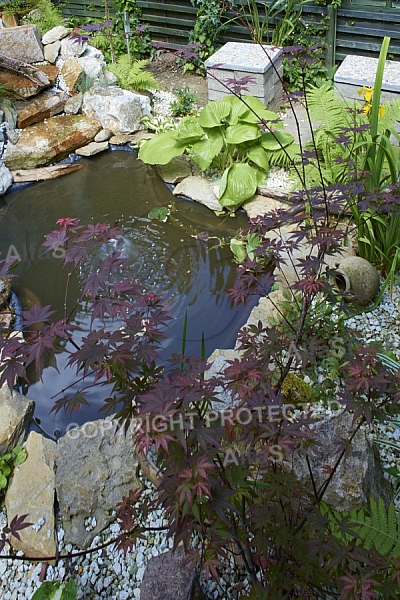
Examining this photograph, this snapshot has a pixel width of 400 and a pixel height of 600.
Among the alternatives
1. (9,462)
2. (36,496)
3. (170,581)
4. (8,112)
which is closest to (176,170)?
(8,112)

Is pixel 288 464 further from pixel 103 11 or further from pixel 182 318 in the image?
pixel 103 11

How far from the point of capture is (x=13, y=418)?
→ 258 centimetres

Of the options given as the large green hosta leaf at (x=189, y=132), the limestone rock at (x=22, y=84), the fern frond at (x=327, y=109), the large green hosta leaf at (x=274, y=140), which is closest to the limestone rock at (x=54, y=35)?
the limestone rock at (x=22, y=84)

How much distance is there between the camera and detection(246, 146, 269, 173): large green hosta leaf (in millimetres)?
4273

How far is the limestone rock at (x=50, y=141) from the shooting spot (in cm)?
510

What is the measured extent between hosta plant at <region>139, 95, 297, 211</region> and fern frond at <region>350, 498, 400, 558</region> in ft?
9.20

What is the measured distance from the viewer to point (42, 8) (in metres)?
6.88

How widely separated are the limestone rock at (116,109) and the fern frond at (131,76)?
0.19 metres

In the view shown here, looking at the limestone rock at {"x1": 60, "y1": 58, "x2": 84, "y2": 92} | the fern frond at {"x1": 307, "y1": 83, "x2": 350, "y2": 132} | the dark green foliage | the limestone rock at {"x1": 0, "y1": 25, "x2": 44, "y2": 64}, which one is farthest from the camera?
the limestone rock at {"x1": 0, "y1": 25, "x2": 44, "y2": 64}

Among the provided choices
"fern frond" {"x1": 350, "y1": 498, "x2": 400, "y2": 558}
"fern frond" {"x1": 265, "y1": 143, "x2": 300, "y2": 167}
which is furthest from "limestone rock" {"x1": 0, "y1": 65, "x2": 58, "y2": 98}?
"fern frond" {"x1": 350, "y1": 498, "x2": 400, "y2": 558}

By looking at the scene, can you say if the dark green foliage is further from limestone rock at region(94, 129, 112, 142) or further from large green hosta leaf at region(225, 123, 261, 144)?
large green hosta leaf at region(225, 123, 261, 144)

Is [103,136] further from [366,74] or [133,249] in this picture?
[366,74]

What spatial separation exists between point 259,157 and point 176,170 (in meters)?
0.84

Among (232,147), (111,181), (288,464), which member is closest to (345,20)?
(232,147)
